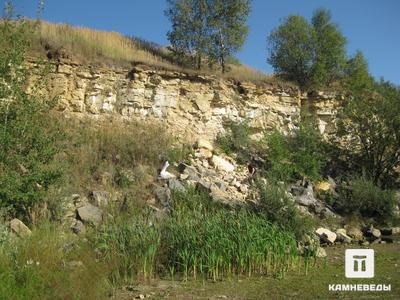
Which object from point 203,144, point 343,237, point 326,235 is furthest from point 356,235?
point 203,144

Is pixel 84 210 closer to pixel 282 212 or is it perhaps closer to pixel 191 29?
pixel 282 212

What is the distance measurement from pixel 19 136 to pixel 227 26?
1454cm

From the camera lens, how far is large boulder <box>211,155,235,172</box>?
1403cm

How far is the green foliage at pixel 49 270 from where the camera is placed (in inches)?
208

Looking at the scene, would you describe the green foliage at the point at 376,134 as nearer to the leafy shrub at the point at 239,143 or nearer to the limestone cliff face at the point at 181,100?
the limestone cliff face at the point at 181,100

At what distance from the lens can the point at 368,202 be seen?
1305 cm

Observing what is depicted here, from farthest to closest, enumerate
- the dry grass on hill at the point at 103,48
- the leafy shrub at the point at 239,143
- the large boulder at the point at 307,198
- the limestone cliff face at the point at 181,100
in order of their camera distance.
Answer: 1. the leafy shrub at the point at 239,143
2. the dry grass on hill at the point at 103,48
3. the limestone cliff face at the point at 181,100
4. the large boulder at the point at 307,198

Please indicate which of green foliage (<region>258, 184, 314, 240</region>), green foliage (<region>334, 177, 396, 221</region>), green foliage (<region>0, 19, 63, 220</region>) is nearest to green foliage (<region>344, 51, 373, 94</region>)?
green foliage (<region>334, 177, 396, 221</region>)

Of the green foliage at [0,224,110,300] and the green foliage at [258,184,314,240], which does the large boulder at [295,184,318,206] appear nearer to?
the green foliage at [258,184,314,240]

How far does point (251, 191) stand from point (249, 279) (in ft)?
20.8

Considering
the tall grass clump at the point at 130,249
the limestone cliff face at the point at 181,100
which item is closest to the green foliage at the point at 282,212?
the tall grass clump at the point at 130,249

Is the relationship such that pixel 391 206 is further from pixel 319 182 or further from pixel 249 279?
pixel 249 279

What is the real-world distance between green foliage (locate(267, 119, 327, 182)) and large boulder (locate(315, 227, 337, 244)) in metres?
3.41

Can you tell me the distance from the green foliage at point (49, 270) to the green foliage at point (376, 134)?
38.0 ft
